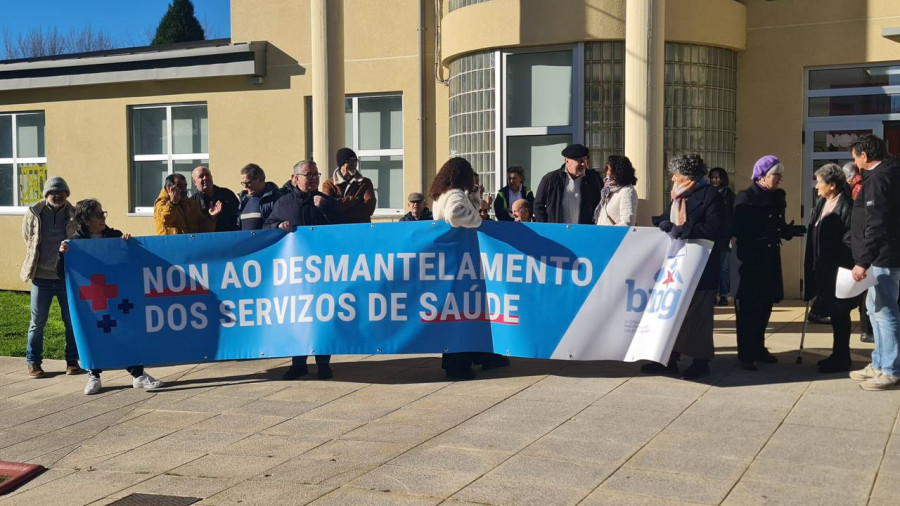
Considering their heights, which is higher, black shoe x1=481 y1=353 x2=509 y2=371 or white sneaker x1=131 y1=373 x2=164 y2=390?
black shoe x1=481 y1=353 x2=509 y2=371

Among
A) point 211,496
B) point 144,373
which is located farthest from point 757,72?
point 211,496

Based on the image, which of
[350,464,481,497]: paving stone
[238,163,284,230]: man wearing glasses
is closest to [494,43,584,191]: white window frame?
[238,163,284,230]: man wearing glasses

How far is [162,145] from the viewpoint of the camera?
679 inches

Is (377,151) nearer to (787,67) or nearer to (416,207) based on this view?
(416,207)

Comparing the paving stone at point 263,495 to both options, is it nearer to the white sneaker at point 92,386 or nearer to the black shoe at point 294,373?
the black shoe at point 294,373

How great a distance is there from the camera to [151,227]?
17.0 metres

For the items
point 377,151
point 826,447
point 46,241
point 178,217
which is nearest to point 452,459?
point 826,447

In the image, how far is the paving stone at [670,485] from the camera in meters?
5.29

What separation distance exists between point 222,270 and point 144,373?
48.0 inches

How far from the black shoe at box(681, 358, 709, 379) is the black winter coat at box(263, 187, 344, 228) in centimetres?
333

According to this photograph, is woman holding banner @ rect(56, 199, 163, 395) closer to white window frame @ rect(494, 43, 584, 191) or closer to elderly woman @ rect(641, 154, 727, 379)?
elderly woman @ rect(641, 154, 727, 379)

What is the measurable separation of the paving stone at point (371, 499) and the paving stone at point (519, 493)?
199mm

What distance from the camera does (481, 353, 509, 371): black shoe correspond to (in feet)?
29.1

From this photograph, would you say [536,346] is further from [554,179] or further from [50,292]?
[50,292]
